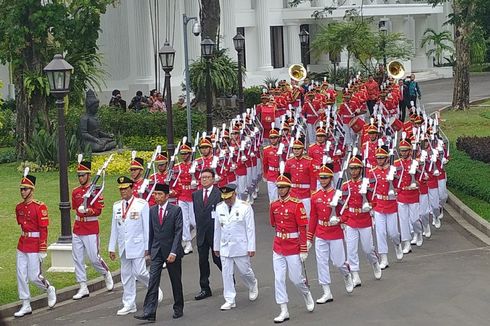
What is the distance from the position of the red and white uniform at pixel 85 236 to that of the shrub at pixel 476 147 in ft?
43.6

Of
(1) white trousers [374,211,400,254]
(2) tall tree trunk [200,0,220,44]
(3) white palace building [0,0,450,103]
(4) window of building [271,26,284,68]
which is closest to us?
(1) white trousers [374,211,400,254]

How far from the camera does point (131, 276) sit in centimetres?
1407

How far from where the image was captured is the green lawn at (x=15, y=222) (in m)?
15.9

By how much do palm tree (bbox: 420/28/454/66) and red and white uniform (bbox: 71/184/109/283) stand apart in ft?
153

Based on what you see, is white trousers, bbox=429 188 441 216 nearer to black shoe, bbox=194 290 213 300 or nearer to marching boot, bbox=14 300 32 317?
black shoe, bbox=194 290 213 300

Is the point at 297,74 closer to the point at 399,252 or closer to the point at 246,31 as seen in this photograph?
the point at 399,252

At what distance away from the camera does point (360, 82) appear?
111 ft

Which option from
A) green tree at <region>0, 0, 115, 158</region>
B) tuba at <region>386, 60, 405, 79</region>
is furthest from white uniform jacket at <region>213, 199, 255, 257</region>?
tuba at <region>386, 60, 405, 79</region>

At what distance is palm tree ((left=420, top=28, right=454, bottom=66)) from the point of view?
6109cm

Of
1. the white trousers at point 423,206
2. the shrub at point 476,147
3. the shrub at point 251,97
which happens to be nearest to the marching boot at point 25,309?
the white trousers at point 423,206

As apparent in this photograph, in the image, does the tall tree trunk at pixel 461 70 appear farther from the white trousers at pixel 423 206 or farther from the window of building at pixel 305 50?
the white trousers at pixel 423 206

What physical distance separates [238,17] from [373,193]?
3830 cm

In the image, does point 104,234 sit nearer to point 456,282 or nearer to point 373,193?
point 373,193

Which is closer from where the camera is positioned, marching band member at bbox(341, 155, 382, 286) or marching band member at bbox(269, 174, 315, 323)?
marching band member at bbox(269, 174, 315, 323)
